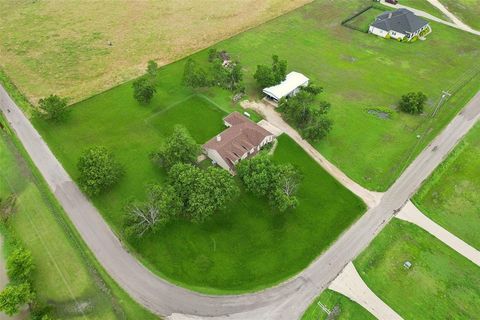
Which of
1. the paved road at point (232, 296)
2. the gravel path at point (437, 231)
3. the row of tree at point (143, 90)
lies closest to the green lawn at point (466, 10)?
the paved road at point (232, 296)

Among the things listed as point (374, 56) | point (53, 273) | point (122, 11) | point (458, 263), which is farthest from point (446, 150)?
point (122, 11)

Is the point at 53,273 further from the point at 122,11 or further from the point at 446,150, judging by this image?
the point at 122,11

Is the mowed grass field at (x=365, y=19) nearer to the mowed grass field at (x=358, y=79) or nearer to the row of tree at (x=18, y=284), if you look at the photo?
the mowed grass field at (x=358, y=79)

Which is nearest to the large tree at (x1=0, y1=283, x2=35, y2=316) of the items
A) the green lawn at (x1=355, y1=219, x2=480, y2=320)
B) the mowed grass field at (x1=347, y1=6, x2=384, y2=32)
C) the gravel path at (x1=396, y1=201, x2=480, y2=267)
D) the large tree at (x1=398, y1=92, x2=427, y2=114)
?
the green lawn at (x1=355, y1=219, x2=480, y2=320)

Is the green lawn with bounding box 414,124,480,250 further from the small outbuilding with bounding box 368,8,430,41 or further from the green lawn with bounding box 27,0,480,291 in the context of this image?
the small outbuilding with bounding box 368,8,430,41

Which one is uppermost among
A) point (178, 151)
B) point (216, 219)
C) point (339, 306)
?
point (178, 151)

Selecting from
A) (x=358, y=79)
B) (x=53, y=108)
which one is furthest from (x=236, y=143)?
(x=358, y=79)

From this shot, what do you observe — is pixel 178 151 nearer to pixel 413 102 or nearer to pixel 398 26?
pixel 413 102
